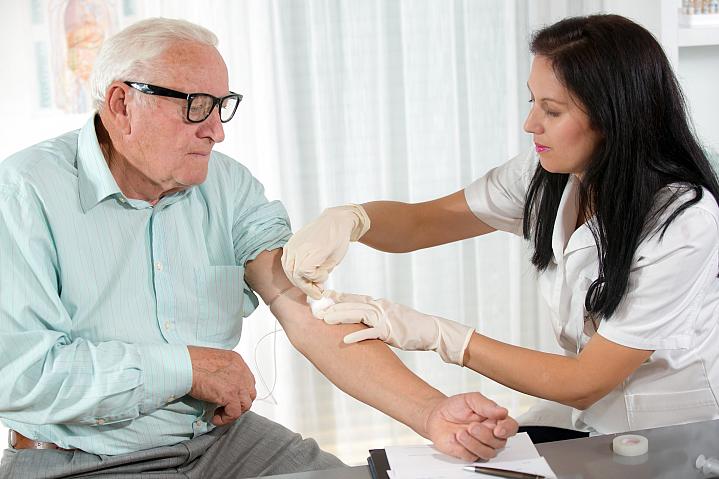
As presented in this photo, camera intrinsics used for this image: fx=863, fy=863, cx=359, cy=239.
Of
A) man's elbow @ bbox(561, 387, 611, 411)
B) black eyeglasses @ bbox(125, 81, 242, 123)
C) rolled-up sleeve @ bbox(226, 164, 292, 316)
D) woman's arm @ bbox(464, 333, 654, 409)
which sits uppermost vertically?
black eyeglasses @ bbox(125, 81, 242, 123)

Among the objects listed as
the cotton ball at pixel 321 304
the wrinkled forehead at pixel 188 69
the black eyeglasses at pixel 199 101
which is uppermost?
the wrinkled forehead at pixel 188 69

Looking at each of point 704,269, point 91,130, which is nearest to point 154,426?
point 91,130

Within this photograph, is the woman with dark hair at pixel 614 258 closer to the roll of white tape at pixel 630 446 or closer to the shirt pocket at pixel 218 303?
the shirt pocket at pixel 218 303

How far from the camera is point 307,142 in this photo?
3287 millimetres

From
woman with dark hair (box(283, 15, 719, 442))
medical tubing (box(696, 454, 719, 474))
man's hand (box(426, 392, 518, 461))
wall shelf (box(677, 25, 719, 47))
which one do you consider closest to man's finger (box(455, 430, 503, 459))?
man's hand (box(426, 392, 518, 461))

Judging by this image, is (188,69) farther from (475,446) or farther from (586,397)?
(586,397)

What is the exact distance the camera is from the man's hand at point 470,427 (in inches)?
51.5

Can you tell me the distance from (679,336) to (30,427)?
47.8 inches

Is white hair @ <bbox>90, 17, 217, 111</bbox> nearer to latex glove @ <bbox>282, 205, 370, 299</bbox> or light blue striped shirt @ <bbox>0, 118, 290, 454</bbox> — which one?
light blue striped shirt @ <bbox>0, 118, 290, 454</bbox>

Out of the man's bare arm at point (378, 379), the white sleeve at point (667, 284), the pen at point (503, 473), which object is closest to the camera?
the pen at point (503, 473)

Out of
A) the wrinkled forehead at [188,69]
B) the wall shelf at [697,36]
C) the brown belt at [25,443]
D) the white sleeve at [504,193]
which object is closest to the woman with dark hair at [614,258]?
the white sleeve at [504,193]

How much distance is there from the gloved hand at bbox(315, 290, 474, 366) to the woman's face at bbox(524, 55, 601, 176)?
1.29 feet

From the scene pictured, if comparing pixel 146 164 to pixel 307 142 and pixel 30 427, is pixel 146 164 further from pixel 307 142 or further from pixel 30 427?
pixel 307 142

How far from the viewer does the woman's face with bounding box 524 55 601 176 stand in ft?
5.60
